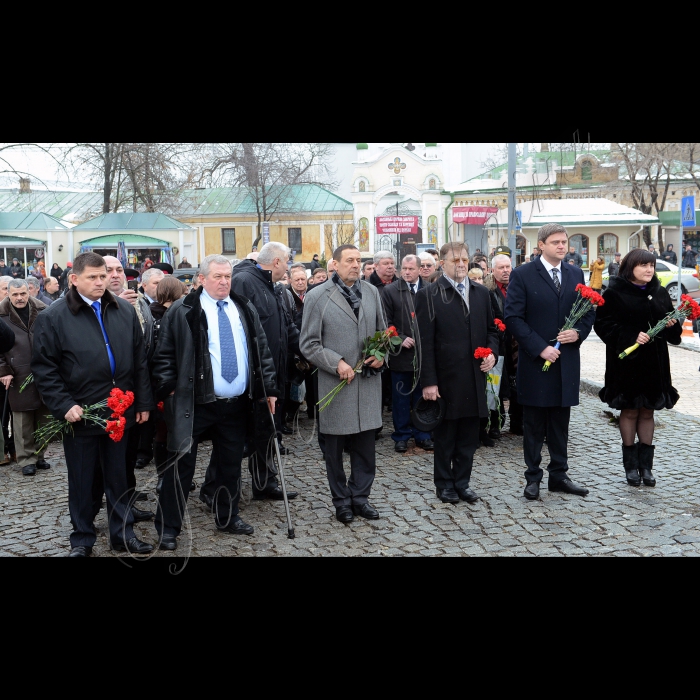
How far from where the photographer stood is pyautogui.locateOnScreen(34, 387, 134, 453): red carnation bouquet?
500 centimetres

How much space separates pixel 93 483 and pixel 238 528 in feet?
3.59

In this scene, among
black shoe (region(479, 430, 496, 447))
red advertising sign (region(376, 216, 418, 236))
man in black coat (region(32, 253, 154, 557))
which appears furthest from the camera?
red advertising sign (region(376, 216, 418, 236))

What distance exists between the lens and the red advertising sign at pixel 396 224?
43.2 meters

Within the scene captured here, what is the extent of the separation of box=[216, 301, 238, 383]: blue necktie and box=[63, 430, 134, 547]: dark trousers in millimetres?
863

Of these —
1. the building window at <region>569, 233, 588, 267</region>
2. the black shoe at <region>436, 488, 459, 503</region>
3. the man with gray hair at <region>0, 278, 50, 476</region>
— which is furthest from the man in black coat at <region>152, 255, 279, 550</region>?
the building window at <region>569, 233, 588, 267</region>

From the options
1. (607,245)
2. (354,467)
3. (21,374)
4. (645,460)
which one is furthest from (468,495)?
(607,245)

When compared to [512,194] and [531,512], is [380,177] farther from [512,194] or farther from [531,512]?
[531,512]

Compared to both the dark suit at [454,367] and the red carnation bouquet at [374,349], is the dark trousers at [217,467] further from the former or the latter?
the dark suit at [454,367]

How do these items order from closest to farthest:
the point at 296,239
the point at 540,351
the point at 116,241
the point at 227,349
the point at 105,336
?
the point at 105,336 → the point at 227,349 → the point at 540,351 → the point at 116,241 → the point at 296,239

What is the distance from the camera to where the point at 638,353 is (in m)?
6.76

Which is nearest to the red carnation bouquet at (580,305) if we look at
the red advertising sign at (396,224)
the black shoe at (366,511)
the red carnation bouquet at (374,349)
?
the red carnation bouquet at (374,349)

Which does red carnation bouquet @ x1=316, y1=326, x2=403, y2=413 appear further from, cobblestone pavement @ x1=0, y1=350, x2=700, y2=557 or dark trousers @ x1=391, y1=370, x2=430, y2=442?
dark trousers @ x1=391, y1=370, x2=430, y2=442

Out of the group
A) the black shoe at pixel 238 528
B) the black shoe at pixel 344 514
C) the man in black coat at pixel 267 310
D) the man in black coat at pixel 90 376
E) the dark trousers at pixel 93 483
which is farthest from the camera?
the man in black coat at pixel 267 310

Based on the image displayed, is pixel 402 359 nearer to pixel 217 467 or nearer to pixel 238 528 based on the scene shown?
pixel 217 467
